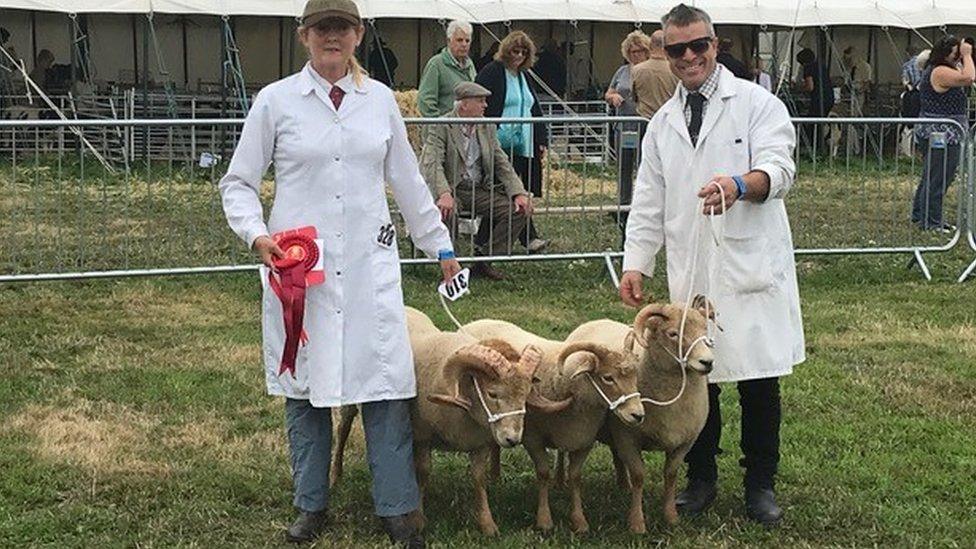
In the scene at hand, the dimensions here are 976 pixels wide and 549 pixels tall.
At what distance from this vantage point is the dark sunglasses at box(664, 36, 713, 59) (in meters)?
5.31

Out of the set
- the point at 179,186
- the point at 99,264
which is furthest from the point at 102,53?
the point at 99,264

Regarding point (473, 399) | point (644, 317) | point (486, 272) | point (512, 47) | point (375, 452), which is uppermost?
point (512, 47)

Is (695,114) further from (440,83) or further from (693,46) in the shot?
(440,83)

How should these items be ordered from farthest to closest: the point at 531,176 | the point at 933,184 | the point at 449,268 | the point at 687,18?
the point at 933,184 → the point at 531,176 → the point at 449,268 → the point at 687,18

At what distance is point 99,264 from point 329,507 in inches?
225

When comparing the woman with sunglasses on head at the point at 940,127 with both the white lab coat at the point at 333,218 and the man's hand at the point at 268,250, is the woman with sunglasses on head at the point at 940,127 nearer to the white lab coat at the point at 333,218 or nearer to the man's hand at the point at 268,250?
the white lab coat at the point at 333,218

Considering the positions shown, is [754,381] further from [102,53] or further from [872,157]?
[102,53]

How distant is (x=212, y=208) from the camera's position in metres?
11.7

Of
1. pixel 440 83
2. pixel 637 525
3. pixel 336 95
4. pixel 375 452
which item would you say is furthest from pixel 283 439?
pixel 440 83

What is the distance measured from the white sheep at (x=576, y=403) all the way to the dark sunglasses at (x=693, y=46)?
1.10m

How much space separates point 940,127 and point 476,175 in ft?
14.2

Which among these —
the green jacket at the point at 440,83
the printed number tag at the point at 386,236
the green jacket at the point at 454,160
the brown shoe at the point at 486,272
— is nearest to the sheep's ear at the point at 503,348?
the printed number tag at the point at 386,236

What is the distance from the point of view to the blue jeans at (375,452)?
5.28m

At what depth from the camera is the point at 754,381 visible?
18.5 feet
